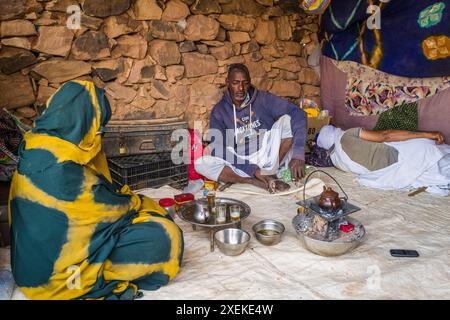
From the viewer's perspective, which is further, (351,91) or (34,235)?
(351,91)

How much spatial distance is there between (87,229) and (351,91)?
13.3 feet

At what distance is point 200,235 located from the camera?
2752 millimetres

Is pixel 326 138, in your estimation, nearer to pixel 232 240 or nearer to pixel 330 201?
pixel 330 201

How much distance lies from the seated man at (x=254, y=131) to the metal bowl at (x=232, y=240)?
129cm

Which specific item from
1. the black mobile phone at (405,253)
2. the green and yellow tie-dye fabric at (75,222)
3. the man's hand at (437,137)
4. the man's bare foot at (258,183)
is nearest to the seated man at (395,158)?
the man's hand at (437,137)

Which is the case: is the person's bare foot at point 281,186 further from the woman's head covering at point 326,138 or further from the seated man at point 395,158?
the woman's head covering at point 326,138

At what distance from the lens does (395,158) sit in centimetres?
383

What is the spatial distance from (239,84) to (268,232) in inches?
69.9

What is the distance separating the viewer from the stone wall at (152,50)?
11.6 ft

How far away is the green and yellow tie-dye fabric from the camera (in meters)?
1.74

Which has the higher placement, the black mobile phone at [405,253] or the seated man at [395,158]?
the seated man at [395,158]

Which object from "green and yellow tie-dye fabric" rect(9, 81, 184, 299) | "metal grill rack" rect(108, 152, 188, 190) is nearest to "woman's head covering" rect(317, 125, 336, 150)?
A: "metal grill rack" rect(108, 152, 188, 190)
